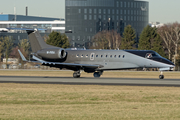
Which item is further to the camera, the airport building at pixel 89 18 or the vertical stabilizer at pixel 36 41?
the airport building at pixel 89 18

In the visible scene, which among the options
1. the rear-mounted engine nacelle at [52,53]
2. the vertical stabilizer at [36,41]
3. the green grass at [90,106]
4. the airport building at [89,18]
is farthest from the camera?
the airport building at [89,18]

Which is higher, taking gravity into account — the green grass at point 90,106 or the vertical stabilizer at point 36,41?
the vertical stabilizer at point 36,41

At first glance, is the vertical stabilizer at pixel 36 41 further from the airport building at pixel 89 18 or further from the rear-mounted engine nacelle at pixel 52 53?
the airport building at pixel 89 18

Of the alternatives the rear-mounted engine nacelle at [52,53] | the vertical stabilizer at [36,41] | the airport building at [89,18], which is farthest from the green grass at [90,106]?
the airport building at [89,18]

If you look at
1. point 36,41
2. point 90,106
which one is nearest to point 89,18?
point 36,41

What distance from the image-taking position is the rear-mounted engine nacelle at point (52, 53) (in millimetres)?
45469

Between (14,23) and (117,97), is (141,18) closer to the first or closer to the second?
(14,23)

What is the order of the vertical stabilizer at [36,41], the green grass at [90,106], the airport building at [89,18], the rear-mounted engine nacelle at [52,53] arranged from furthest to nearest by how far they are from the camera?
the airport building at [89,18], the vertical stabilizer at [36,41], the rear-mounted engine nacelle at [52,53], the green grass at [90,106]

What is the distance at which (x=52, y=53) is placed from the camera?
45.8 meters

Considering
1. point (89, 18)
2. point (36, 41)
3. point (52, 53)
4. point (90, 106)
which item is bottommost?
point (90, 106)

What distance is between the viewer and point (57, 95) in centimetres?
2312

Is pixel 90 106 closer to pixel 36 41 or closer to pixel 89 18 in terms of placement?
pixel 36 41

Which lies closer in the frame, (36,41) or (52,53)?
(52,53)

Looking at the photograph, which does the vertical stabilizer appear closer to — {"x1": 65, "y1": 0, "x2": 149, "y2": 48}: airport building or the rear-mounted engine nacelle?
the rear-mounted engine nacelle
